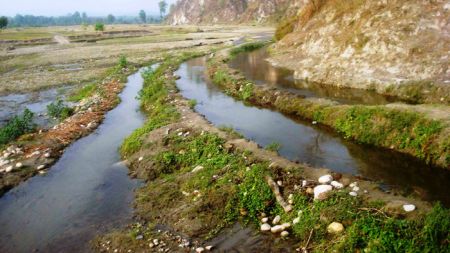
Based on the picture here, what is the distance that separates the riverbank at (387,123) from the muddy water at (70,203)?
11.2m

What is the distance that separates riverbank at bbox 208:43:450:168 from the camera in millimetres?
16625

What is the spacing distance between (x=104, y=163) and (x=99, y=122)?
839 cm

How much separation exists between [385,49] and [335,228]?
74.7 feet

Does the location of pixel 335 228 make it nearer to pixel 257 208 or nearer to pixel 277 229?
pixel 277 229

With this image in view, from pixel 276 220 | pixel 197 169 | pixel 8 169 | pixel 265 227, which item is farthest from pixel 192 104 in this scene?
pixel 265 227

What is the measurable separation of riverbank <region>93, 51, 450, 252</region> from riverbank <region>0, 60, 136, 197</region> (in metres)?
5.38

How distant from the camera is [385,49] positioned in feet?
98.9

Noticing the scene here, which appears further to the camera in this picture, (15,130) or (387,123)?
(15,130)

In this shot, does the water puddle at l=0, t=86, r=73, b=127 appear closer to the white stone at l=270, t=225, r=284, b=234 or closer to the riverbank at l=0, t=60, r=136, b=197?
the riverbank at l=0, t=60, r=136, b=197

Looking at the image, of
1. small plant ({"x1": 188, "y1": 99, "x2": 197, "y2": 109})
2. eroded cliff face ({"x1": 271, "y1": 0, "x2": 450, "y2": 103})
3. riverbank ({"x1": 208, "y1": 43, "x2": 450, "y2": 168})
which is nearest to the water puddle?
small plant ({"x1": 188, "y1": 99, "x2": 197, "y2": 109})

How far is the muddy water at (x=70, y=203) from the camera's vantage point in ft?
44.3

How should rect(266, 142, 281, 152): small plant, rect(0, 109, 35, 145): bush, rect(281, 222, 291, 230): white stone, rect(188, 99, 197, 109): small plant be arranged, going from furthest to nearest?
rect(188, 99, 197, 109): small plant → rect(0, 109, 35, 145): bush → rect(266, 142, 281, 152): small plant → rect(281, 222, 291, 230): white stone

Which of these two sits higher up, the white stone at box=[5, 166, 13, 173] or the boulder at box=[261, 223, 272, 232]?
the boulder at box=[261, 223, 272, 232]

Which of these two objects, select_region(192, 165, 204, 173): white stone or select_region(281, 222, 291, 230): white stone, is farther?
select_region(192, 165, 204, 173): white stone
